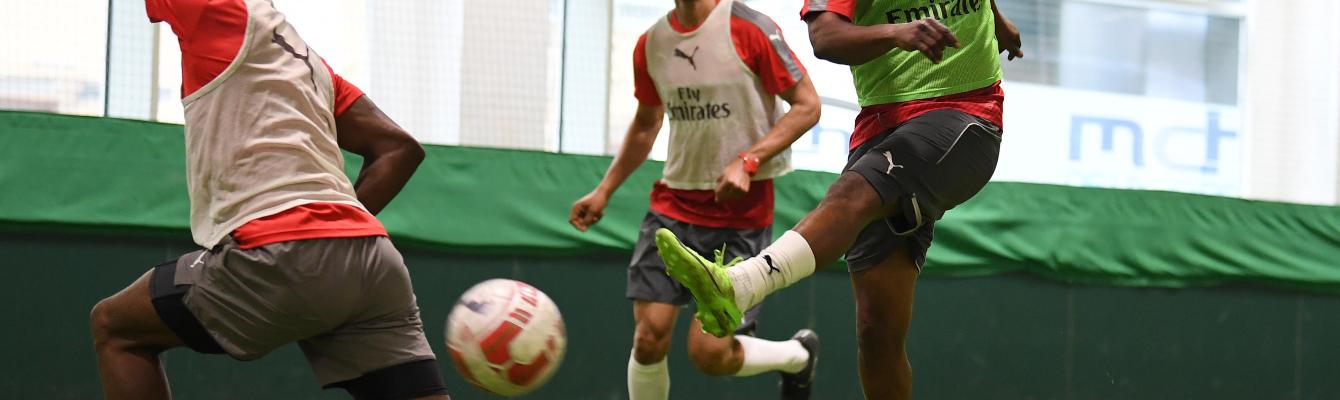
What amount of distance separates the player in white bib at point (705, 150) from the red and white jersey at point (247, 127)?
2024 millimetres

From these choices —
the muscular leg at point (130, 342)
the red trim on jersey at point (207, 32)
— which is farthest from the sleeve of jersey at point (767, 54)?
the muscular leg at point (130, 342)

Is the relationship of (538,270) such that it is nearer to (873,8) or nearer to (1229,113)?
(873,8)

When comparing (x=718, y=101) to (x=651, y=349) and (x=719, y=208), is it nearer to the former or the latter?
(x=719, y=208)

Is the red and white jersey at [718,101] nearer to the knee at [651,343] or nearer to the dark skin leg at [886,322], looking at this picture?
the knee at [651,343]

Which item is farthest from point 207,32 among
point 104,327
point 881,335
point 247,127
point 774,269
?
point 881,335

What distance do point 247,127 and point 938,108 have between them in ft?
5.89

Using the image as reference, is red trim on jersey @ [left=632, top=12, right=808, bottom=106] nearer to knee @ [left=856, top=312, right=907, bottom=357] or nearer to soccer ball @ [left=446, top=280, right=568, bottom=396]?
knee @ [left=856, top=312, right=907, bottom=357]

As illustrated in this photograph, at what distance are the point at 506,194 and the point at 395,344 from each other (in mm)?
2926

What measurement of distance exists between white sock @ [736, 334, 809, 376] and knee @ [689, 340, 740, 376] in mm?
114

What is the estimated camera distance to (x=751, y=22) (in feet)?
16.0

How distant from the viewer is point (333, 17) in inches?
235

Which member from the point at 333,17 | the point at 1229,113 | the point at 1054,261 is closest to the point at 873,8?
the point at 333,17

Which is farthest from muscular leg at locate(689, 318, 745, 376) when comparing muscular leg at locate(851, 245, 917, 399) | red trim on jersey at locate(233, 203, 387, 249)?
A: red trim on jersey at locate(233, 203, 387, 249)

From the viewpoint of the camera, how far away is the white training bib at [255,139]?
2898mm
